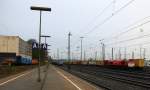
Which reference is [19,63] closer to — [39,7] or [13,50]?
[13,50]

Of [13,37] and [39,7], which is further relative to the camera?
[13,37]

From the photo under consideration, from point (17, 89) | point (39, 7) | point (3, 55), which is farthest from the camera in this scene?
point (3, 55)

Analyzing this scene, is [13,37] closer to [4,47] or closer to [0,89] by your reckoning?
[4,47]

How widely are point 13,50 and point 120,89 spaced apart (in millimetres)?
100316

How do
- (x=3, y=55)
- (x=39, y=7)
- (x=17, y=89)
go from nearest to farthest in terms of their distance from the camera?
(x=17, y=89), (x=39, y=7), (x=3, y=55)

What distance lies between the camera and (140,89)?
A: 22.1 m

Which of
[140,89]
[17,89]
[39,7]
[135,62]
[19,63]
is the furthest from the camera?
[19,63]

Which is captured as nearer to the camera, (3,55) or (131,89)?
(131,89)

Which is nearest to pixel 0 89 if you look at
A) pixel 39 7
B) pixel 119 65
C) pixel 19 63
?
pixel 39 7

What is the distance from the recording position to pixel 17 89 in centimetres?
2036

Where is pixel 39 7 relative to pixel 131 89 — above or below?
above

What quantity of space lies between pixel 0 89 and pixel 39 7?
11394 mm

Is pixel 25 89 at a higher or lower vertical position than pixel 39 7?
lower

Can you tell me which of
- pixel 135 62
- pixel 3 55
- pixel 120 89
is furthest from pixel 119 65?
pixel 120 89
